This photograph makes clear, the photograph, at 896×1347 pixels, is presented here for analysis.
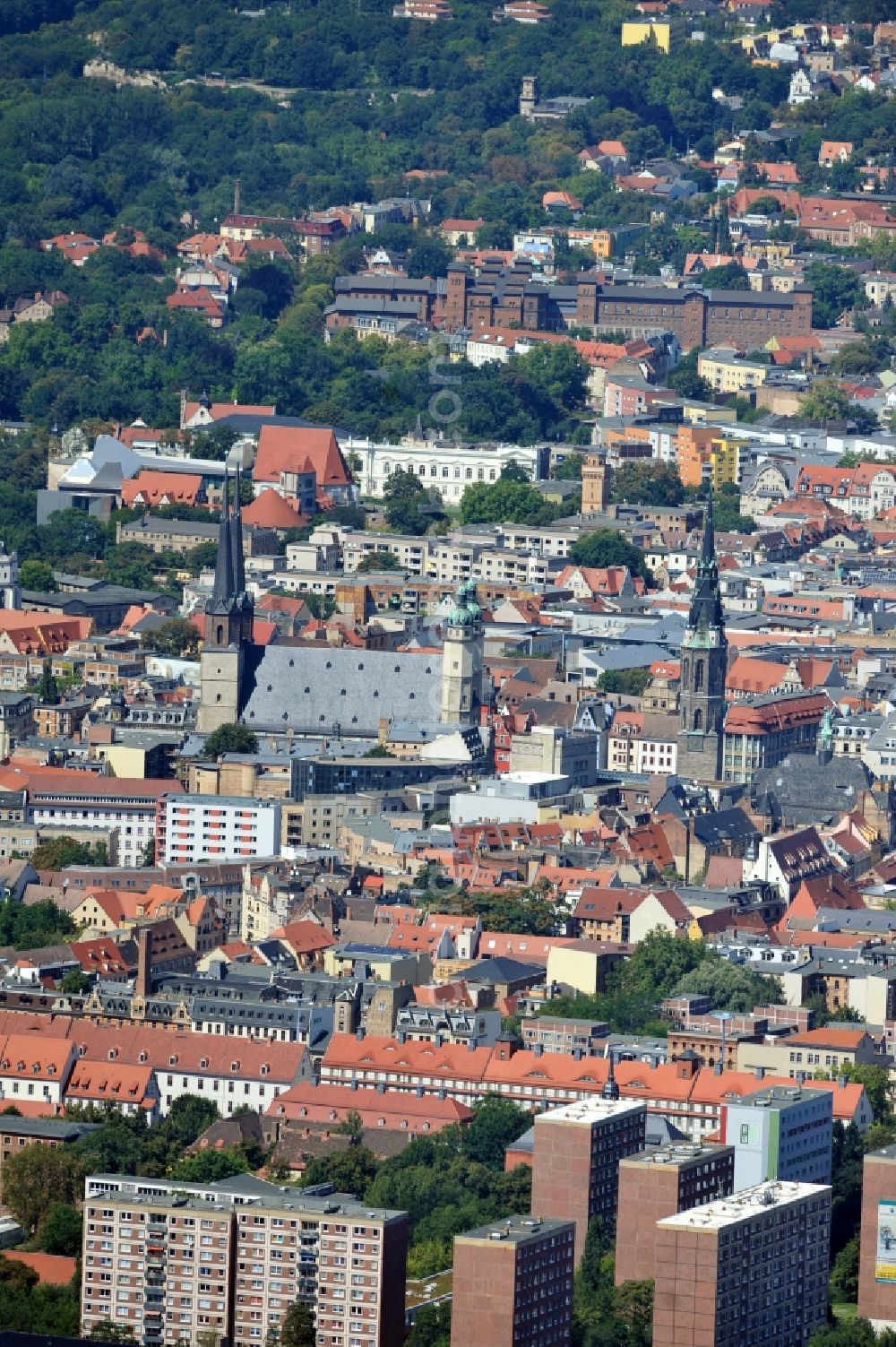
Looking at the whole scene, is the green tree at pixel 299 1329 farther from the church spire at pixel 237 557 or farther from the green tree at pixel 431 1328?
the church spire at pixel 237 557

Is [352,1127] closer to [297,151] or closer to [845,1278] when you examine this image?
[845,1278]

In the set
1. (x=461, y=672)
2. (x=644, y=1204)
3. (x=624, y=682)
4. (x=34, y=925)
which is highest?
(x=644, y=1204)

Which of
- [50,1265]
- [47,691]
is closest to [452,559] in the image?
[47,691]

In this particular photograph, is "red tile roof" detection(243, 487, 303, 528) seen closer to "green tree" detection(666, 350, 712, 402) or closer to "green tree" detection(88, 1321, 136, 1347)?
"green tree" detection(666, 350, 712, 402)

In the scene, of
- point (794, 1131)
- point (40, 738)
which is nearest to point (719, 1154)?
point (794, 1131)

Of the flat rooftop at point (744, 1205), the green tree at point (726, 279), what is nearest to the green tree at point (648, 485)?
the green tree at point (726, 279)

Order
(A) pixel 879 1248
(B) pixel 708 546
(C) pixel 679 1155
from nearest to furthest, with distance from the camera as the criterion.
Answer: (C) pixel 679 1155 → (A) pixel 879 1248 → (B) pixel 708 546
